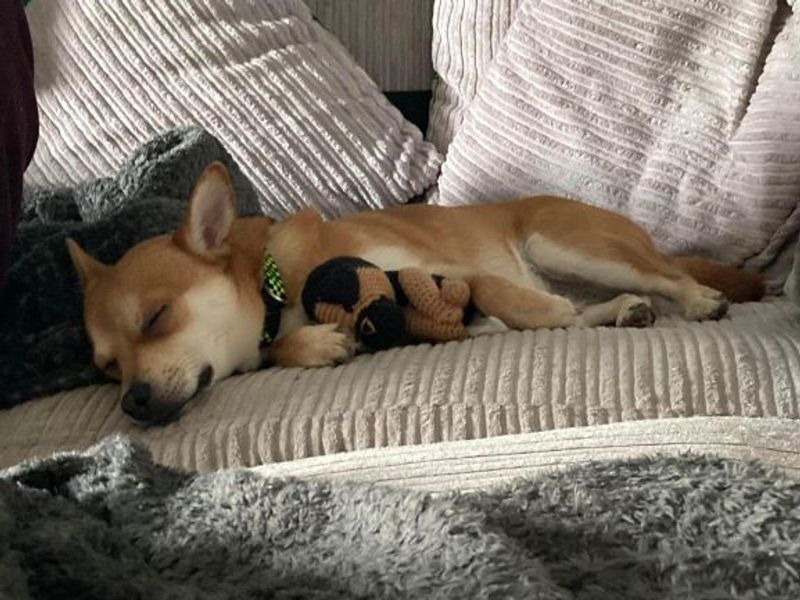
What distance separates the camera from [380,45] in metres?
2.04

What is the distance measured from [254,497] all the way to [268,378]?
0.48m

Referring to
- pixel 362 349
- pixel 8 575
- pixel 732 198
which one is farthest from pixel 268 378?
pixel 732 198

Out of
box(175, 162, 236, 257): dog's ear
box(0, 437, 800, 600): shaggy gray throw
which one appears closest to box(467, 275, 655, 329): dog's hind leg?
box(175, 162, 236, 257): dog's ear

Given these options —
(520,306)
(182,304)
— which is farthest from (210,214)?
(520,306)

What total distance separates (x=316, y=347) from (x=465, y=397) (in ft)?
1.01

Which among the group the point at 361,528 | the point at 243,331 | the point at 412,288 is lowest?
the point at 243,331

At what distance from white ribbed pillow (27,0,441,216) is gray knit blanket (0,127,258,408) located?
0.51 ft

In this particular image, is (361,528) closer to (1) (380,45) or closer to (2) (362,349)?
(2) (362,349)

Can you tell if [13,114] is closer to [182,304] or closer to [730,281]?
[182,304]

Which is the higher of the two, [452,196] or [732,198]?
[732,198]

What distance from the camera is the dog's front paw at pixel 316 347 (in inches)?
54.3

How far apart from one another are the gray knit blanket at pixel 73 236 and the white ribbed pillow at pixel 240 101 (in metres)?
0.15

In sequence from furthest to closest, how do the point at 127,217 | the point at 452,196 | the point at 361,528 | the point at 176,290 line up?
the point at 452,196 → the point at 127,217 → the point at 176,290 → the point at 361,528

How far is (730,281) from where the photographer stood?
5.29 feet
